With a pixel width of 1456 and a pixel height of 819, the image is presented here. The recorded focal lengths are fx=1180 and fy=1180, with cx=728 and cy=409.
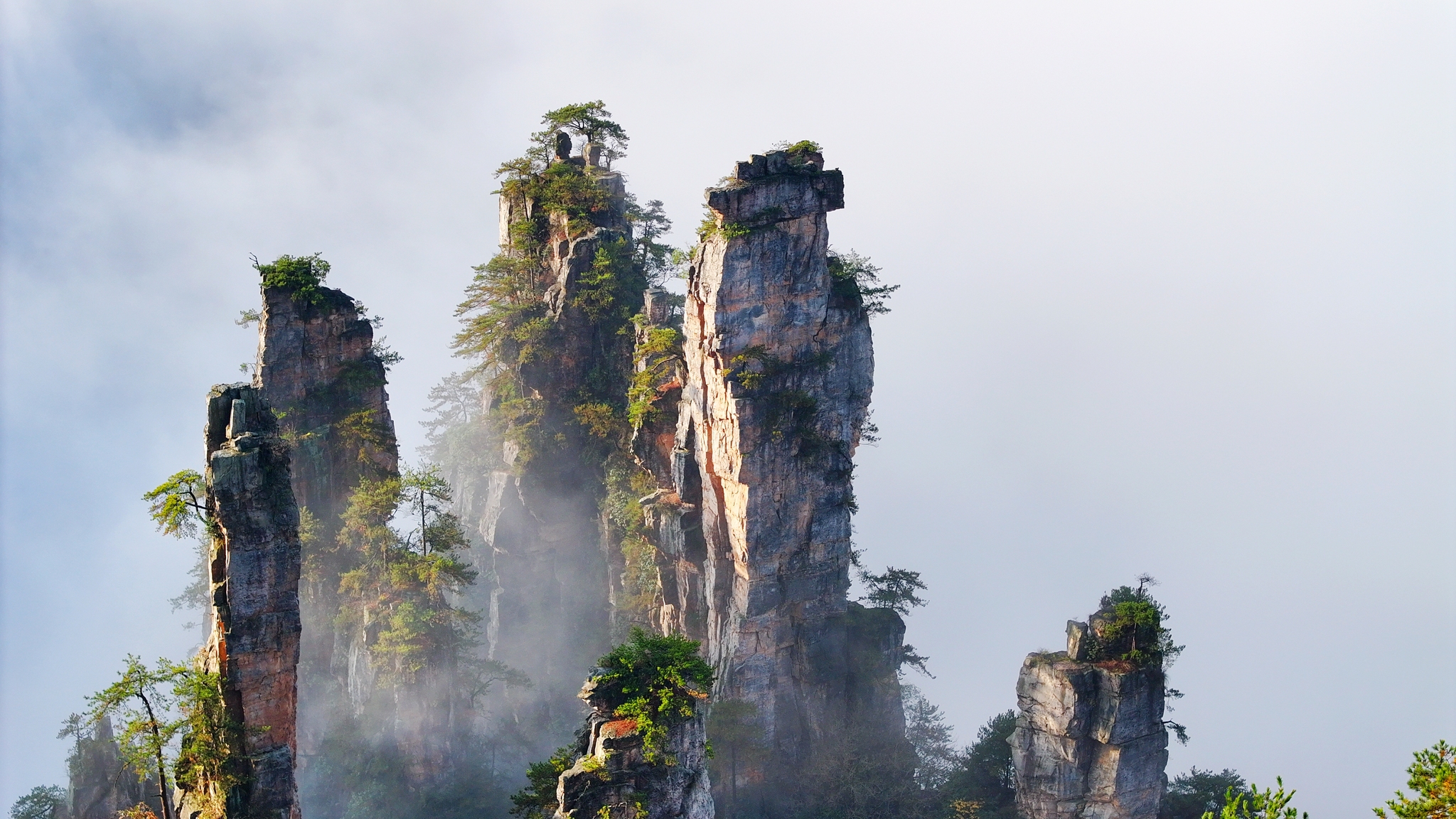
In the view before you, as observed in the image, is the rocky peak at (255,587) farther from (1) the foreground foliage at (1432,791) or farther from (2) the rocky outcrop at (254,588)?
(1) the foreground foliage at (1432,791)

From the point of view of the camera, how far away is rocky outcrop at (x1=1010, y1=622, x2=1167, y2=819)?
4784 centimetres

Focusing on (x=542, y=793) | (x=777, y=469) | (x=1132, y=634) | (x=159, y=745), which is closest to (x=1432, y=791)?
(x=1132, y=634)

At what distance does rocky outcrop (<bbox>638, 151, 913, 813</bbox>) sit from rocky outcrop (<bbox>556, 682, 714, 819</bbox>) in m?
16.2

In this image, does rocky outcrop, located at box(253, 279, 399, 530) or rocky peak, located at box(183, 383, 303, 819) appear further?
rocky outcrop, located at box(253, 279, 399, 530)

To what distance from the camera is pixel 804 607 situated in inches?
2191

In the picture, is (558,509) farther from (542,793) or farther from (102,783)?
(542,793)

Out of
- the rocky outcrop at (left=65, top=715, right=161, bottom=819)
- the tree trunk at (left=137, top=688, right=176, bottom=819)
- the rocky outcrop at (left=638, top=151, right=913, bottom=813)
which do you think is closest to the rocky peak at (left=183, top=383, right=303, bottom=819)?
the tree trunk at (left=137, top=688, right=176, bottom=819)

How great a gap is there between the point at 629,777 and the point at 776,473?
1966 cm

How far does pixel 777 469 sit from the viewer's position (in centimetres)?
5384

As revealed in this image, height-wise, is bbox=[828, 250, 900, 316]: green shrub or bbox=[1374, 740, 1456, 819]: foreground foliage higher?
bbox=[828, 250, 900, 316]: green shrub

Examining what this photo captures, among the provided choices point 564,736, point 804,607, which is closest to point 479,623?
point 564,736

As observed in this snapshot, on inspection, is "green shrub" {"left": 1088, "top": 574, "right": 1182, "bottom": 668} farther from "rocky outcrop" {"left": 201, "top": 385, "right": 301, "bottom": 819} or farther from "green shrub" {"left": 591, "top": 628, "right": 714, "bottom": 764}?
"rocky outcrop" {"left": 201, "top": 385, "right": 301, "bottom": 819}

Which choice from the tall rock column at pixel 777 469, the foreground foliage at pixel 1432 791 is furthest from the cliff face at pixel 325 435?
the foreground foliage at pixel 1432 791

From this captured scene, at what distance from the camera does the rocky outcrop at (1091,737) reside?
4784 cm
